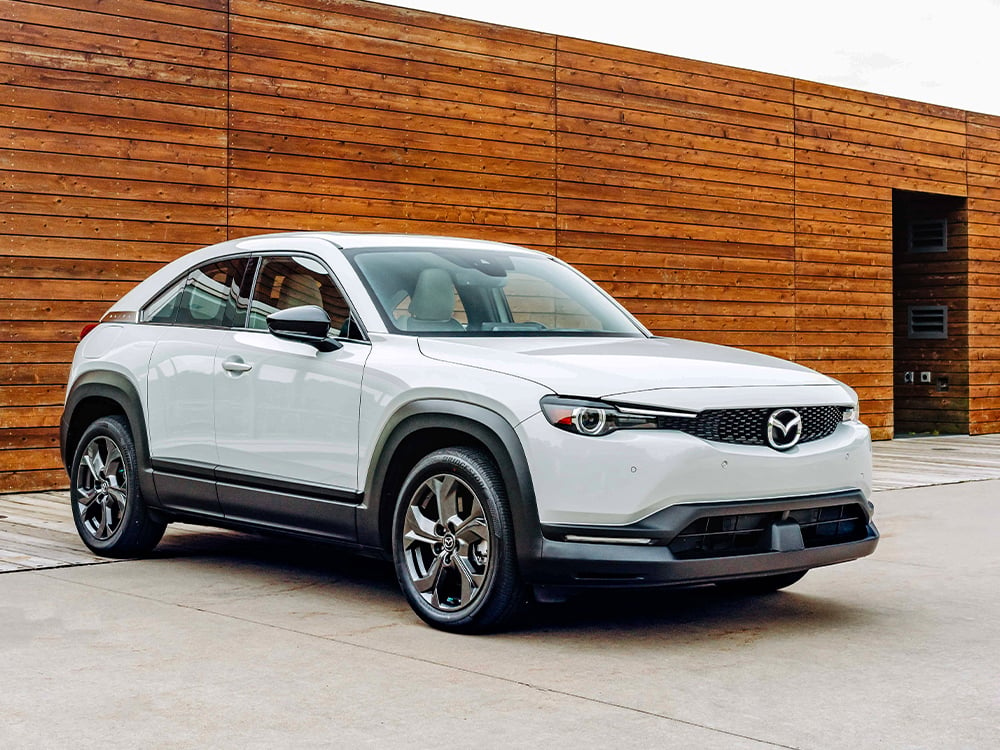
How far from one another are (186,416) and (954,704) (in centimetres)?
389

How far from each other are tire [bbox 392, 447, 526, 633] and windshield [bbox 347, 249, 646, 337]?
730mm

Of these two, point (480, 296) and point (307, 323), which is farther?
point (480, 296)

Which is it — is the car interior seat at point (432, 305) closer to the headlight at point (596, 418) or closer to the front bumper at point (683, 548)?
the headlight at point (596, 418)

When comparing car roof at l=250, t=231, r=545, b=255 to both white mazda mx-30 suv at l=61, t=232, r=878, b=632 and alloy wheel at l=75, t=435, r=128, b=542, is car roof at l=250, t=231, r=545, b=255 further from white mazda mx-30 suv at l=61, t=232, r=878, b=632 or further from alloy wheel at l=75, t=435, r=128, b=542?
alloy wheel at l=75, t=435, r=128, b=542

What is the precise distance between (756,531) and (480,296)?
1776 mm

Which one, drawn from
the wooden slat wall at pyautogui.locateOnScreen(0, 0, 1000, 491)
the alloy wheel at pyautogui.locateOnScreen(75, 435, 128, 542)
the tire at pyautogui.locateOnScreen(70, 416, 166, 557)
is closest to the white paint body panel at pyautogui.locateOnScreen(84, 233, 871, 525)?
the tire at pyautogui.locateOnScreen(70, 416, 166, 557)

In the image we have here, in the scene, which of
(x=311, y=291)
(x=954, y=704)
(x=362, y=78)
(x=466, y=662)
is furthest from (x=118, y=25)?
(x=954, y=704)

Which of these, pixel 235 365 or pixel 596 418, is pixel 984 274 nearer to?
pixel 235 365

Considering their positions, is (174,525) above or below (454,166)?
below

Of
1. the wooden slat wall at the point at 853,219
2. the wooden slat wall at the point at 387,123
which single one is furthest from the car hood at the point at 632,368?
the wooden slat wall at the point at 853,219

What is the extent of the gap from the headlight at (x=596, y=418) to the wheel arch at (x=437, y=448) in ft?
0.70

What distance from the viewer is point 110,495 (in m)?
7.38

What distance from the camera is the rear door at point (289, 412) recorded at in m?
5.88

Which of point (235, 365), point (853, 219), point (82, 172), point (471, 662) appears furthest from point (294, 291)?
point (853, 219)
